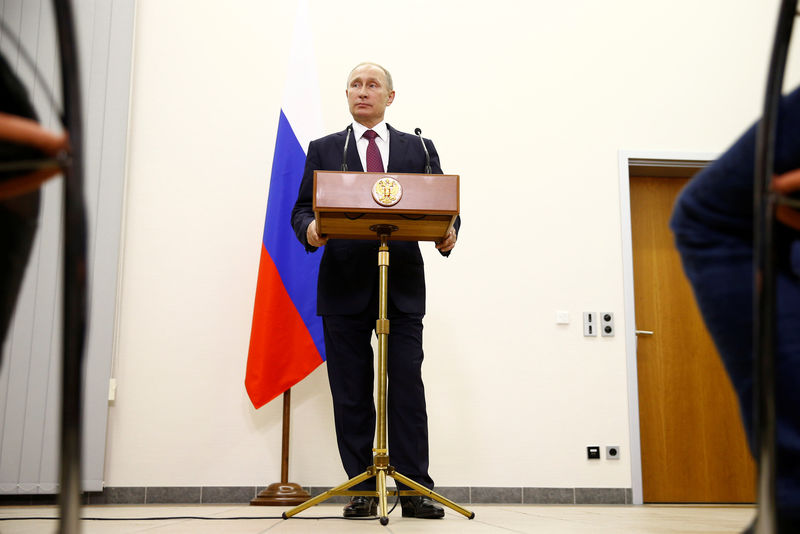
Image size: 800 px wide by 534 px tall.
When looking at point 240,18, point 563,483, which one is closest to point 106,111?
point 240,18

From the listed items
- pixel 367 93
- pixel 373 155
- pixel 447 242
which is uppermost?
pixel 367 93

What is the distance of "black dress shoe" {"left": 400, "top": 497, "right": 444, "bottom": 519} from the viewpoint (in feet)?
6.57

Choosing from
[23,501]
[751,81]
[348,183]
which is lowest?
[23,501]

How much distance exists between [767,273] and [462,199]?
8.90ft

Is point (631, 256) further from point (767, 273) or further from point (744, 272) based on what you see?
point (767, 273)

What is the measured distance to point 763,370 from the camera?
55cm

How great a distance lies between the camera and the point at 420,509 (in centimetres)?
202

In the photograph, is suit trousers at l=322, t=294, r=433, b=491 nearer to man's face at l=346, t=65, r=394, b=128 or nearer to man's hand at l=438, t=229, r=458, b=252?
man's hand at l=438, t=229, r=458, b=252

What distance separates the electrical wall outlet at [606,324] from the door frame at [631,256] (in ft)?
0.23

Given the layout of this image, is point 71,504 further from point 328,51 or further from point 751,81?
point 751,81

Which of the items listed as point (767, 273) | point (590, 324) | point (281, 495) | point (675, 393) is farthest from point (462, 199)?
point (767, 273)

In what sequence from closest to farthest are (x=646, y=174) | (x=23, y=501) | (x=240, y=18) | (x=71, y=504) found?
(x=71, y=504) → (x=23, y=501) → (x=240, y=18) → (x=646, y=174)

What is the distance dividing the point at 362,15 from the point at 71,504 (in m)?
3.18

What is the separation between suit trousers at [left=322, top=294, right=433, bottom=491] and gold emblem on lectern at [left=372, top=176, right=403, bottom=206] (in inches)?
21.1
